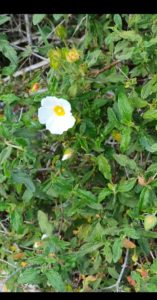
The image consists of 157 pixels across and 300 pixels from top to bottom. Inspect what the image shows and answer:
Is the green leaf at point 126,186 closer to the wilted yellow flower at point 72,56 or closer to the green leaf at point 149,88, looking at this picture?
the green leaf at point 149,88

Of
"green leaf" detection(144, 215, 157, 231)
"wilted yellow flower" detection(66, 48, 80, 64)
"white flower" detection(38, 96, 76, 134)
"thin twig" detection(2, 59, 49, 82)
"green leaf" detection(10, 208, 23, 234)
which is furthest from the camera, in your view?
"thin twig" detection(2, 59, 49, 82)

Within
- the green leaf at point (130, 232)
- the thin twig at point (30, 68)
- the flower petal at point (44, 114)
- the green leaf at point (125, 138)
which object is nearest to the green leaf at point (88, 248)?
the green leaf at point (130, 232)

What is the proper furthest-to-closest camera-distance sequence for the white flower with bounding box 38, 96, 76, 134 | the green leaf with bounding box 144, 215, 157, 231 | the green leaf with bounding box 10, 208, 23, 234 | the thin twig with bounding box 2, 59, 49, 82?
the thin twig with bounding box 2, 59, 49, 82
the green leaf with bounding box 10, 208, 23, 234
the white flower with bounding box 38, 96, 76, 134
the green leaf with bounding box 144, 215, 157, 231

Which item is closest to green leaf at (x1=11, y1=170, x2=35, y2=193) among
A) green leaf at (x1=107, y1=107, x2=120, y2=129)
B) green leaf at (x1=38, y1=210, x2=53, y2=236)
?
green leaf at (x1=38, y1=210, x2=53, y2=236)

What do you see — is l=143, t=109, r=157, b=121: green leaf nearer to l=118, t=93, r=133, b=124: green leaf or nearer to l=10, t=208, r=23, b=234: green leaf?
l=118, t=93, r=133, b=124: green leaf

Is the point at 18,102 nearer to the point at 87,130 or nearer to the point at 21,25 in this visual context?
the point at 87,130

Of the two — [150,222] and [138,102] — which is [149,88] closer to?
[138,102]

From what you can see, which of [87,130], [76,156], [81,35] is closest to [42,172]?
[76,156]

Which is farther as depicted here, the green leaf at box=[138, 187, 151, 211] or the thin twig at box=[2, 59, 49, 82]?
the thin twig at box=[2, 59, 49, 82]
